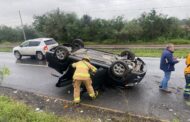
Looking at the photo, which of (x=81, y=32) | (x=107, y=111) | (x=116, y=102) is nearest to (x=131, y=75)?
(x=116, y=102)

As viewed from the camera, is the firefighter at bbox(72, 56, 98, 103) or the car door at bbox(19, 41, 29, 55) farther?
the car door at bbox(19, 41, 29, 55)

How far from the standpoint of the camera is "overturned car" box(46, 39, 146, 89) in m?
7.25

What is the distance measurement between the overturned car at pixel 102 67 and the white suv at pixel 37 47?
8307 mm

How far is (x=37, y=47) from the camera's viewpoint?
16.7 m

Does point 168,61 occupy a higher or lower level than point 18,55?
higher

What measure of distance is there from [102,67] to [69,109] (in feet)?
5.58

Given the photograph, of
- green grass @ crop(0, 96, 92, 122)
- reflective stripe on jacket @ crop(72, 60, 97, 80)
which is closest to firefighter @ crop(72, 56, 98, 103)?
reflective stripe on jacket @ crop(72, 60, 97, 80)

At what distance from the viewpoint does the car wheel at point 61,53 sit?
7.77 meters

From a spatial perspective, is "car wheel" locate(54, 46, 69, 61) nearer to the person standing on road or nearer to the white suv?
the person standing on road

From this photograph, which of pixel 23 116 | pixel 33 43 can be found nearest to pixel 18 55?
pixel 33 43

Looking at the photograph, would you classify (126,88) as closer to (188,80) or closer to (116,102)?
(116,102)

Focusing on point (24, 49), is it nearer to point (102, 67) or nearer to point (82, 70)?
point (102, 67)

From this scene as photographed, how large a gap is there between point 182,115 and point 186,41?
25.5 m

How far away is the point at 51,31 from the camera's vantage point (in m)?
36.3
